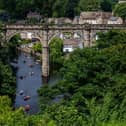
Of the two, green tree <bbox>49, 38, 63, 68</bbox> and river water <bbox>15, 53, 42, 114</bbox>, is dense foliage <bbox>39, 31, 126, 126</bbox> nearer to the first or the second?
river water <bbox>15, 53, 42, 114</bbox>

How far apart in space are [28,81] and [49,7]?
55.7 meters

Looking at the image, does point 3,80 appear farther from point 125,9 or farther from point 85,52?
point 125,9

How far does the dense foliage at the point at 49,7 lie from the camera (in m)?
121

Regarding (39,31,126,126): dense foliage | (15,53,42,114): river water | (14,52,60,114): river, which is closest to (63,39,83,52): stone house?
(14,52,60,114): river

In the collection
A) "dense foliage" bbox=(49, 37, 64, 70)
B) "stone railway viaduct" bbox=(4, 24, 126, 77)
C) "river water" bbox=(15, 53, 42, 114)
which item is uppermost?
"stone railway viaduct" bbox=(4, 24, 126, 77)

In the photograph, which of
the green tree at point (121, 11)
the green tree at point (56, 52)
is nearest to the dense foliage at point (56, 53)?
the green tree at point (56, 52)

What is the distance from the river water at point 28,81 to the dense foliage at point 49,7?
2874 cm

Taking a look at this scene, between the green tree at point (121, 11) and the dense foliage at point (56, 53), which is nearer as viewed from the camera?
the dense foliage at point (56, 53)

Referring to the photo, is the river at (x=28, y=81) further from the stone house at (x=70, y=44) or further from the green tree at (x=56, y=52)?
the stone house at (x=70, y=44)

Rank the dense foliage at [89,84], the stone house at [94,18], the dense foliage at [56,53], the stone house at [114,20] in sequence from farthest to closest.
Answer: the stone house at [94,18] < the stone house at [114,20] < the dense foliage at [56,53] < the dense foliage at [89,84]

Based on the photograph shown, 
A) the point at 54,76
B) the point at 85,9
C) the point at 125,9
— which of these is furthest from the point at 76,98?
the point at 85,9

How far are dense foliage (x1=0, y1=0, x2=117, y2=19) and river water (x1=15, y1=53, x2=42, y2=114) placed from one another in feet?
94.3

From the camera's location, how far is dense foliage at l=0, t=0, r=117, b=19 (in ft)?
398

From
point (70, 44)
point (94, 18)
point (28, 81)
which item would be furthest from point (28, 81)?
point (94, 18)
